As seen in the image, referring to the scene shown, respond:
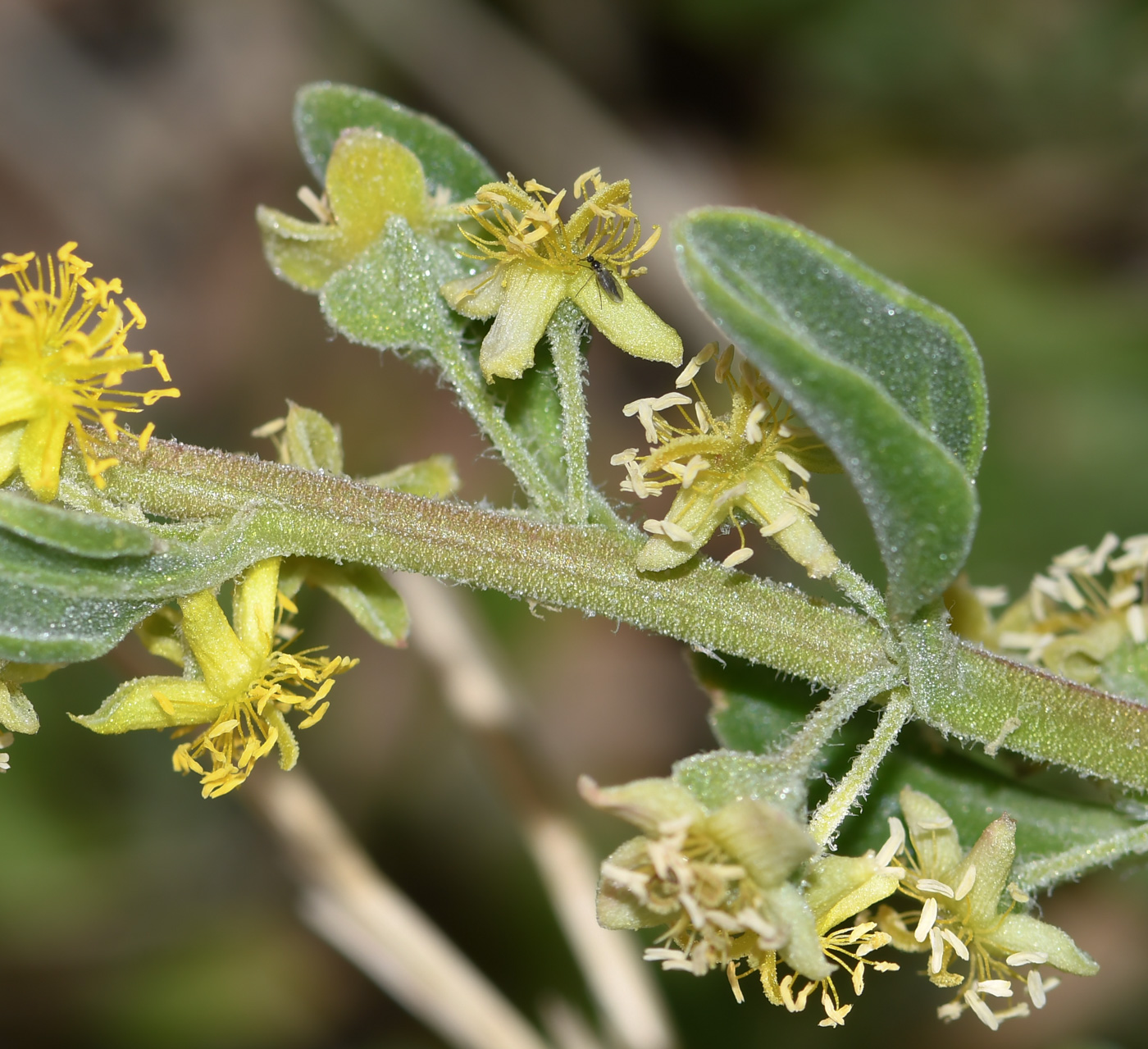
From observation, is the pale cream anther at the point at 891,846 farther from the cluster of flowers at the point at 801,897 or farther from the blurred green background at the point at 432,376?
the blurred green background at the point at 432,376

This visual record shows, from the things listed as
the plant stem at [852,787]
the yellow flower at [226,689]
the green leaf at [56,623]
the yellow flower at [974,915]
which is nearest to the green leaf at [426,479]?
the yellow flower at [226,689]

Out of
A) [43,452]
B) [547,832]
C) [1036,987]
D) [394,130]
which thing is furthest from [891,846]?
[394,130]

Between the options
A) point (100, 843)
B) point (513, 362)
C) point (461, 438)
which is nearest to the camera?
point (513, 362)

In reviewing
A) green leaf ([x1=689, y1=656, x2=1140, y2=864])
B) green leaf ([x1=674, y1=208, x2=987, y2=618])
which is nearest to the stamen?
green leaf ([x1=689, y1=656, x2=1140, y2=864])

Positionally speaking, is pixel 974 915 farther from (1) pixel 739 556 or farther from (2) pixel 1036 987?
(1) pixel 739 556

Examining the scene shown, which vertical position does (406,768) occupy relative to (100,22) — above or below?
below

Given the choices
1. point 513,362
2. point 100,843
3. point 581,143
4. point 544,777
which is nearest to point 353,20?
point 581,143

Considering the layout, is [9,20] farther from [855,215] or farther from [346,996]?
[346,996]

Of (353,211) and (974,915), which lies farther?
(353,211)
